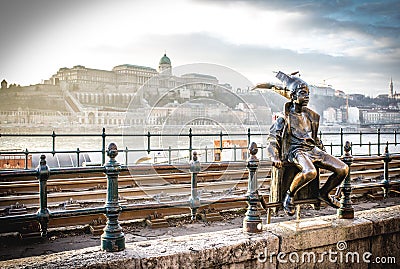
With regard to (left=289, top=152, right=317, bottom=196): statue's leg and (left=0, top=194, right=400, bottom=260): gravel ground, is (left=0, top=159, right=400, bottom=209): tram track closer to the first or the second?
(left=0, top=194, right=400, bottom=260): gravel ground

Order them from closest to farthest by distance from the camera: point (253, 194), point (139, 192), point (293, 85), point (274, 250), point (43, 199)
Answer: point (43, 199)
point (274, 250)
point (253, 194)
point (293, 85)
point (139, 192)

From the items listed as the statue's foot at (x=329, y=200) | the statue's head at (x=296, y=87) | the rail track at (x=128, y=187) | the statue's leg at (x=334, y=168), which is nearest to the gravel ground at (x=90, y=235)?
the rail track at (x=128, y=187)

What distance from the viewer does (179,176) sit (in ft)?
31.6

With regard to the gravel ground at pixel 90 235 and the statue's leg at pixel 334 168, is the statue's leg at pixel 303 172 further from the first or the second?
the gravel ground at pixel 90 235

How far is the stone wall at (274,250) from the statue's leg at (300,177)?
9.6 inches

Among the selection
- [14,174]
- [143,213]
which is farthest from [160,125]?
[14,174]

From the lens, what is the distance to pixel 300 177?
13.5ft

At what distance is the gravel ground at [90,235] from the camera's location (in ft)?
18.2

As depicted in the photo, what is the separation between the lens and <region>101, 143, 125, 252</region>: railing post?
11.6 feet

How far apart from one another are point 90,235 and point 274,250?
11.2ft

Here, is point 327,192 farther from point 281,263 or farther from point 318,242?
point 281,263

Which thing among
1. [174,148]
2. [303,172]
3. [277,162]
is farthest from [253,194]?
[174,148]

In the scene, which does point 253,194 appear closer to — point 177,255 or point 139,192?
point 177,255

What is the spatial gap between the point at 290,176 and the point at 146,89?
2.57 metres
